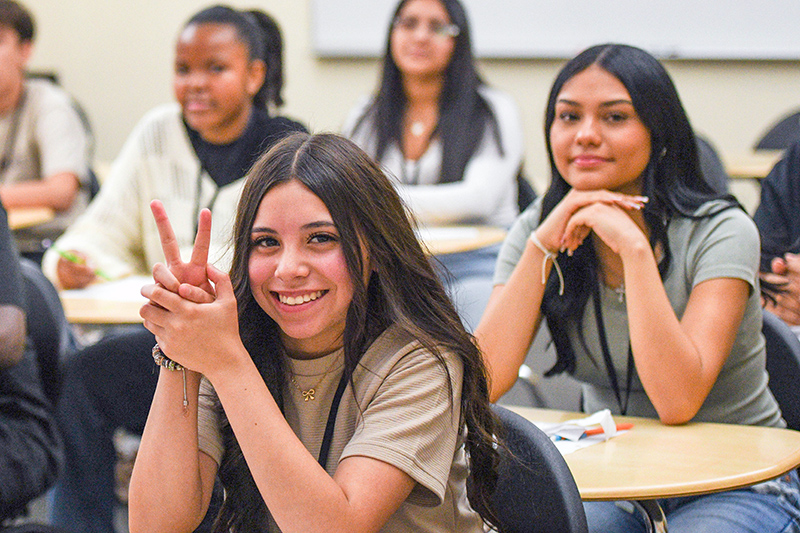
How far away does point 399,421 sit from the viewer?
3.64 feet

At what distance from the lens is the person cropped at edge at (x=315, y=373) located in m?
1.03

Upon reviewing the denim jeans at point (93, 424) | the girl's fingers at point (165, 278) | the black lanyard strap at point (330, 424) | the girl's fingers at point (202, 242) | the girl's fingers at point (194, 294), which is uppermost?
the girl's fingers at point (202, 242)

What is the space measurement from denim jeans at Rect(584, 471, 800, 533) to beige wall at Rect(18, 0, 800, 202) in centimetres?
348

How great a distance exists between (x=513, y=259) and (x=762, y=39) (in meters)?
3.60

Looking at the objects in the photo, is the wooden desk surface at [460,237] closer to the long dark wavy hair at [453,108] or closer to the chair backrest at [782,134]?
the long dark wavy hair at [453,108]

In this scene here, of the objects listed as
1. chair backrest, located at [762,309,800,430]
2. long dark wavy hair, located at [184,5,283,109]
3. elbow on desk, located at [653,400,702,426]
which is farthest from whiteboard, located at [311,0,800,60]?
elbow on desk, located at [653,400,702,426]

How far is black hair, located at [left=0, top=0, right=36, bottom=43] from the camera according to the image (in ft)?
12.0

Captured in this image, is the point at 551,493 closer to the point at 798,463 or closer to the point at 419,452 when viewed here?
the point at 419,452

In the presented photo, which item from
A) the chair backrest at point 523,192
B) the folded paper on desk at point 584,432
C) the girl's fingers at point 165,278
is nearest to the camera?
the girl's fingers at point 165,278

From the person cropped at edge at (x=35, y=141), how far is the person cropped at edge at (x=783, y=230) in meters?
2.69

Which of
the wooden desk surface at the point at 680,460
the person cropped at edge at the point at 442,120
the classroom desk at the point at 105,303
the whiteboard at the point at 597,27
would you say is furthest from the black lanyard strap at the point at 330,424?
the whiteboard at the point at 597,27

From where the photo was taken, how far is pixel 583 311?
1731mm

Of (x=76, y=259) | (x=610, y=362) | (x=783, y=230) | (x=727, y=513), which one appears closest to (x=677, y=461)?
(x=727, y=513)

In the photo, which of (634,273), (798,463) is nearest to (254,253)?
(634,273)
